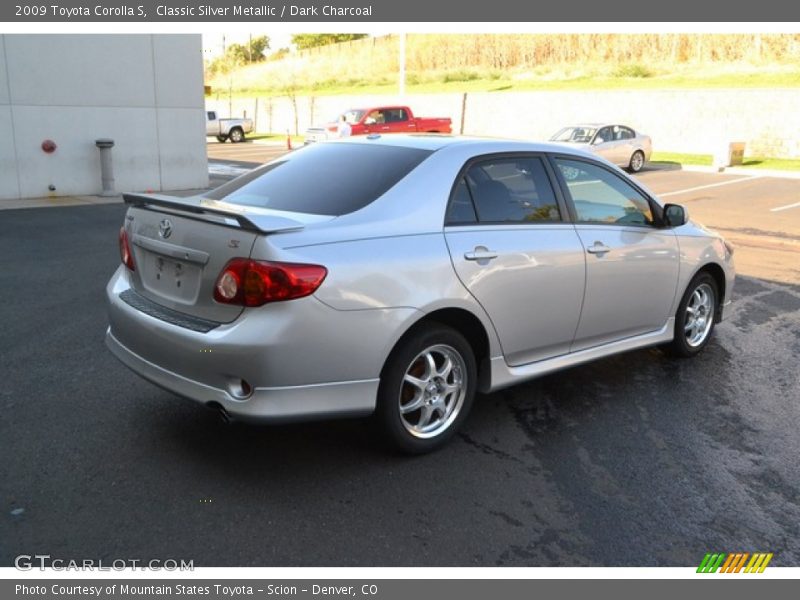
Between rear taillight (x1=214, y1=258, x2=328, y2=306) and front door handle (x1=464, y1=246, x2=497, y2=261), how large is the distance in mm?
901

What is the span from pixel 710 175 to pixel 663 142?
26.7 feet

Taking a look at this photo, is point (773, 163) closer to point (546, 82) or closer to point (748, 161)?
point (748, 161)

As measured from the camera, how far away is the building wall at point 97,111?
13.6 m

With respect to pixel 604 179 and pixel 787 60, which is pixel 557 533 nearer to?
pixel 604 179

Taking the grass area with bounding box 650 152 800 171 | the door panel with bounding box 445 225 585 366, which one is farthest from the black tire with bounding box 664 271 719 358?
the grass area with bounding box 650 152 800 171

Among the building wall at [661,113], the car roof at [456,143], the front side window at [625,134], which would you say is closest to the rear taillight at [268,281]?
the car roof at [456,143]

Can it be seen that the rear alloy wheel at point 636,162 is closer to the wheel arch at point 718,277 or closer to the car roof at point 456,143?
the wheel arch at point 718,277

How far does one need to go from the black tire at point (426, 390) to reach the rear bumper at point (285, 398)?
0.41ft

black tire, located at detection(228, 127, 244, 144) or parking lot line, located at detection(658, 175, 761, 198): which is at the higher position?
black tire, located at detection(228, 127, 244, 144)

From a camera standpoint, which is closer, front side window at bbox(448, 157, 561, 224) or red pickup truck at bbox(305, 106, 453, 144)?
front side window at bbox(448, 157, 561, 224)

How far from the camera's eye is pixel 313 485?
139 inches

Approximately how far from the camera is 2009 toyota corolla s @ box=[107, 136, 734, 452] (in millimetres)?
3250

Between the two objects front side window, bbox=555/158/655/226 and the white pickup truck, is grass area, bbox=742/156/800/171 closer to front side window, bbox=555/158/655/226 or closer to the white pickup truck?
front side window, bbox=555/158/655/226

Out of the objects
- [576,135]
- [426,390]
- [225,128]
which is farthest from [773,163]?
[225,128]
